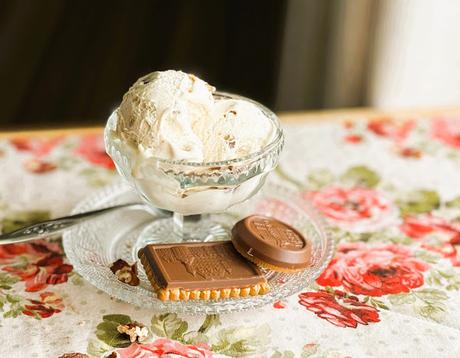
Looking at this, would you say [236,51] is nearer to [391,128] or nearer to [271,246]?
[391,128]

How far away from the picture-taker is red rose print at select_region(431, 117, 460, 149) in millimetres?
1448

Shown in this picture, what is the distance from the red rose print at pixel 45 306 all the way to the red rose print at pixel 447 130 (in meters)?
0.83

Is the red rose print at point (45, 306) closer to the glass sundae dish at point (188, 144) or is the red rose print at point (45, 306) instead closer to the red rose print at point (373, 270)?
the glass sundae dish at point (188, 144)

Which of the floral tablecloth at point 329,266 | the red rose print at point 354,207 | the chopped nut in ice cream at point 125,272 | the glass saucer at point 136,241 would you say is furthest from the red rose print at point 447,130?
the chopped nut in ice cream at point 125,272

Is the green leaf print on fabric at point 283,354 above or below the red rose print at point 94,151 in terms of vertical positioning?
below

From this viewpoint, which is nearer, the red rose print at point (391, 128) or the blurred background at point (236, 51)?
the red rose print at point (391, 128)

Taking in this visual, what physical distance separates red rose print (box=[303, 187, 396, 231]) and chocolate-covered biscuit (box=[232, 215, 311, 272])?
197mm

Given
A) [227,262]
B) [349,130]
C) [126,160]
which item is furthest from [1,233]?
[349,130]

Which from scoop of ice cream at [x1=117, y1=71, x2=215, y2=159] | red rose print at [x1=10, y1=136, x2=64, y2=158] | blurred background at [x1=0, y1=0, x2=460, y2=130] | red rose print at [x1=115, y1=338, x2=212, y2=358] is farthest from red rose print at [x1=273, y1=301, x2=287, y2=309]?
blurred background at [x1=0, y1=0, x2=460, y2=130]

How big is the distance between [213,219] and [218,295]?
27 cm

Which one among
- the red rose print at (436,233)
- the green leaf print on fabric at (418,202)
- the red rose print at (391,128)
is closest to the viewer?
the red rose print at (436,233)

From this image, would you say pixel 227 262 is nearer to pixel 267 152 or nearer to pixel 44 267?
pixel 267 152

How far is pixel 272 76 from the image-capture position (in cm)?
277

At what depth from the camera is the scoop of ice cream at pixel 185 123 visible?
0.98m
